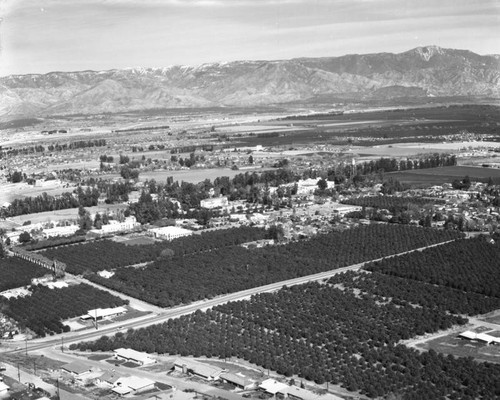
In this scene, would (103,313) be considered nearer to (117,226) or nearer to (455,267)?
(455,267)

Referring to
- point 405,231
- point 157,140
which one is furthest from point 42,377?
A: point 157,140

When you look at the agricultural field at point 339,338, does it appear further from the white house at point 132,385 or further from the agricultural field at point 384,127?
the agricultural field at point 384,127

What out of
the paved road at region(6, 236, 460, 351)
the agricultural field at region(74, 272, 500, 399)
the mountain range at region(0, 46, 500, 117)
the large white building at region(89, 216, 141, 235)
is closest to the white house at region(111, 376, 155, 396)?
the agricultural field at region(74, 272, 500, 399)

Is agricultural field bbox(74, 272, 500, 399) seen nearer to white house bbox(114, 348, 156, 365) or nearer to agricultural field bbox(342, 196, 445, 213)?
white house bbox(114, 348, 156, 365)

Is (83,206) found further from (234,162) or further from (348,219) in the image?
(234,162)

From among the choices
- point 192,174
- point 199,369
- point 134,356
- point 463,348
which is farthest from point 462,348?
point 192,174

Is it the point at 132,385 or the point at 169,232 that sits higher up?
the point at 169,232
